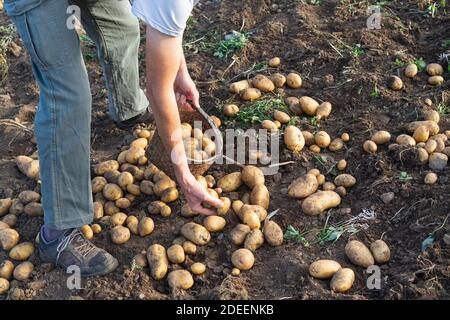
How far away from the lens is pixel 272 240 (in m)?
2.79

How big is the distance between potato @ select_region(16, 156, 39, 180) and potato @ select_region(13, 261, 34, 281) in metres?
0.57

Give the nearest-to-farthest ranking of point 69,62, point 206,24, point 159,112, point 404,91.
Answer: point 159,112 → point 69,62 → point 404,91 → point 206,24

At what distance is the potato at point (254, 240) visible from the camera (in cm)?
276

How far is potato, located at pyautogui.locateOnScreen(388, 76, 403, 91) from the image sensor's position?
3527 millimetres

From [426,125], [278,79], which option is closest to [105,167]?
[278,79]

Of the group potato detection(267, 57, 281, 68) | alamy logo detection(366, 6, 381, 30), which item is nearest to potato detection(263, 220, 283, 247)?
potato detection(267, 57, 281, 68)

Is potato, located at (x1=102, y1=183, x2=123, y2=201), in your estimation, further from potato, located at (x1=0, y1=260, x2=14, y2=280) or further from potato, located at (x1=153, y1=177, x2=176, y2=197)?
potato, located at (x1=0, y1=260, x2=14, y2=280)

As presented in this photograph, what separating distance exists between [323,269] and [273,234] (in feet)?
1.00

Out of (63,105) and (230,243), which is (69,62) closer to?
(63,105)

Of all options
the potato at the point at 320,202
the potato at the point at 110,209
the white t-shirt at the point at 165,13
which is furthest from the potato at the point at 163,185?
the white t-shirt at the point at 165,13

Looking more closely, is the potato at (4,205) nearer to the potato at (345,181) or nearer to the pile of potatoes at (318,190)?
the pile of potatoes at (318,190)

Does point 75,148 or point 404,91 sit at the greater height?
point 75,148
